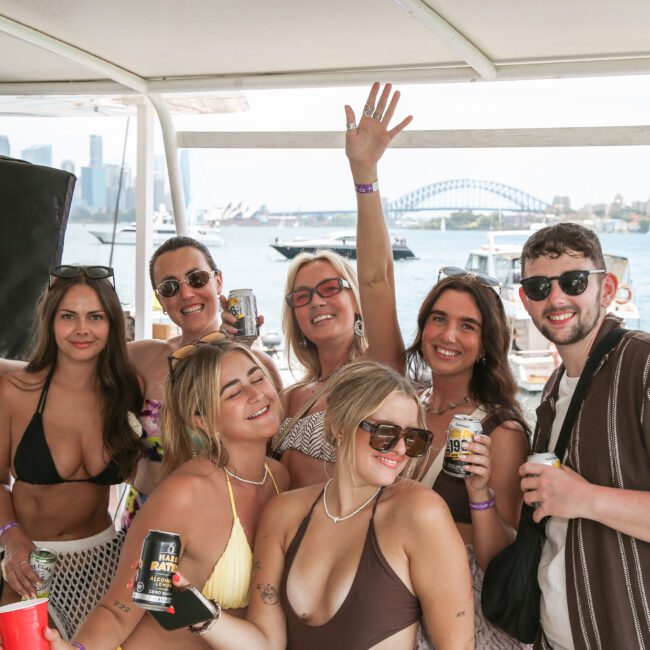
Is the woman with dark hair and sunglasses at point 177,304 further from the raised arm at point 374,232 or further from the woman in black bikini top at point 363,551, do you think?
the woman in black bikini top at point 363,551

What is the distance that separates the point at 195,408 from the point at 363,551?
0.63m

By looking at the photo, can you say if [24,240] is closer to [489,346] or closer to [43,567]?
[43,567]

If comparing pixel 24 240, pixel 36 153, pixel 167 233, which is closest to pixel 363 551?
pixel 24 240

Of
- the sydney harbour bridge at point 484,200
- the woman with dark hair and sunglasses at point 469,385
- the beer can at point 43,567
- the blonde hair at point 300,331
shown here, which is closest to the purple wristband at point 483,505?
the woman with dark hair and sunglasses at point 469,385

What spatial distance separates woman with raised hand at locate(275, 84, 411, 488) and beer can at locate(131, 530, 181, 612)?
0.80 metres

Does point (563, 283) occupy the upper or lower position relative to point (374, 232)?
lower

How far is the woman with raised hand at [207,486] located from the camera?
2.04m

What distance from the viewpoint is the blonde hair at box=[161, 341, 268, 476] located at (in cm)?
220

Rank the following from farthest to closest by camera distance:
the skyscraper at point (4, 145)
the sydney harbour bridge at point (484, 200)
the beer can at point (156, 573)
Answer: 1. the sydney harbour bridge at point (484, 200)
2. the skyscraper at point (4, 145)
3. the beer can at point (156, 573)

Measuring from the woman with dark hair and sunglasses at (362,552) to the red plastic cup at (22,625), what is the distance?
14.1 inches

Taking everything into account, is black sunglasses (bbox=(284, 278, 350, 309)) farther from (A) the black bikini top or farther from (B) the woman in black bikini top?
(A) the black bikini top

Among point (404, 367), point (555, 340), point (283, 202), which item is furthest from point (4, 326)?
point (283, 202)

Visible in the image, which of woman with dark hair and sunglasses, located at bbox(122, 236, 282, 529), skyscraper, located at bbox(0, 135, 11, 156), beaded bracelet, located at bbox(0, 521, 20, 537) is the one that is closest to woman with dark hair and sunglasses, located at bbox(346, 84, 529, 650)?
woman with dark hair and sunglasses, located at bbox(122, 236, 282, 529)

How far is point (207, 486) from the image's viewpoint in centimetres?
215
